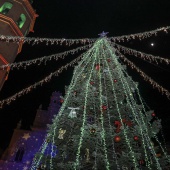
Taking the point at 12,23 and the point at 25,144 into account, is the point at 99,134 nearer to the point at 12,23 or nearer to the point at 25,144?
the point at 12,23

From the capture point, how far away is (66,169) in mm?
6504

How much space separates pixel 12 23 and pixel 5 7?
2093 millimetres

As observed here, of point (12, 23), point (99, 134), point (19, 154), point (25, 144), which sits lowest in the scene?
point (99, 134)

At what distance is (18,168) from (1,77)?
27.1 feet

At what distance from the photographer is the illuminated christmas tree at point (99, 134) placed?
6707mm

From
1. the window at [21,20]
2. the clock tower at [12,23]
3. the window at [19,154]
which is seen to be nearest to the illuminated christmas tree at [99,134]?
the clock tower at [12,23]

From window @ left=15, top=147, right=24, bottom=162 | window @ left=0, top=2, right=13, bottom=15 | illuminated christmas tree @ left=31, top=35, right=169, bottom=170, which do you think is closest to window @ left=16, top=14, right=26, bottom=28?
window @ left=0, top=2, right=13, bottom=15

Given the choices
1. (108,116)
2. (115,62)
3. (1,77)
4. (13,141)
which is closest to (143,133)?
(108,116)

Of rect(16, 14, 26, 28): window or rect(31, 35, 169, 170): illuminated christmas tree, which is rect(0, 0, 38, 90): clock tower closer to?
rect(16, 14, 26, 28): window

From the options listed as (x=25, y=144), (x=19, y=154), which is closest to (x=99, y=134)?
(x=19, y=154)

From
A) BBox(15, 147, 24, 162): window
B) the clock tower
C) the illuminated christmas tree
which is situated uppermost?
the clock tower

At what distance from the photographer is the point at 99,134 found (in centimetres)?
711

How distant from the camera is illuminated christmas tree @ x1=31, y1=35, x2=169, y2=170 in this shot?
6.71 m

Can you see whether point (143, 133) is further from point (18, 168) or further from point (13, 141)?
point (13, 141)
